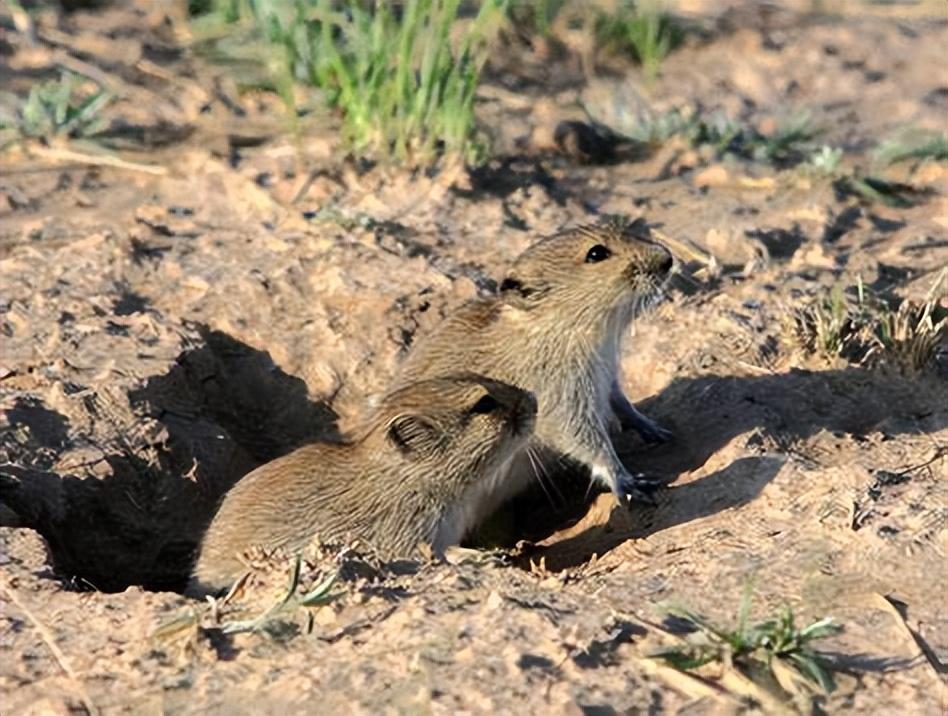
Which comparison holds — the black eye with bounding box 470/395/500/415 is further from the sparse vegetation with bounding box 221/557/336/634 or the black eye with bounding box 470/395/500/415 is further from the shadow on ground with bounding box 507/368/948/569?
the sparse vegetation with bounding box 221/557/336/634

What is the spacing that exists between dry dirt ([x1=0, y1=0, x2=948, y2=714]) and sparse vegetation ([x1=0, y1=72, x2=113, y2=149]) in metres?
0.18

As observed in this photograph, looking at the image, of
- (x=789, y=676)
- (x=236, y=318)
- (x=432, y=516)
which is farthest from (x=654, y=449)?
(x=789, y=676)

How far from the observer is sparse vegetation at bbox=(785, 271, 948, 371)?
592 cm

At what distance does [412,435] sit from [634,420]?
0.98 m

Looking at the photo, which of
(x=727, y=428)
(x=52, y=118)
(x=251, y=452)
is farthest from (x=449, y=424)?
(x=52, y=118)

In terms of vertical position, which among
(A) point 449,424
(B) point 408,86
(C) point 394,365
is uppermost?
(B) point 408,86

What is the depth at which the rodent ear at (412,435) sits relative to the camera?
5180 mm

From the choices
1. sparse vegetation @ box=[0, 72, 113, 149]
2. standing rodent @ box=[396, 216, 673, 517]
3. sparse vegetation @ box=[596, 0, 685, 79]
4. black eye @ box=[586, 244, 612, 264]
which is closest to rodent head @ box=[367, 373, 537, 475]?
standing rodent @ box=[396, 216, 673, 517]

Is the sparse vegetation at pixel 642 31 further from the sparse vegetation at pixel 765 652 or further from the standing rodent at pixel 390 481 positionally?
the sparse vegetation at pixel 765 652

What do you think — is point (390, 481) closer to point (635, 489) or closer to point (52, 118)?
point (635, 489)

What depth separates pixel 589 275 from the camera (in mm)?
5758

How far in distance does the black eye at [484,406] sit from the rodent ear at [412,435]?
141mm

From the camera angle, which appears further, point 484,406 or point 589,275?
point 589,275

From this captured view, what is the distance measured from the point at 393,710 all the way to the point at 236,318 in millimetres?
2891
